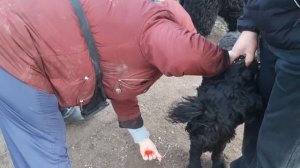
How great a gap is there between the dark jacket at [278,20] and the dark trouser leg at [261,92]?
151 millimetres

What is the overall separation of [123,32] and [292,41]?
0.61 m

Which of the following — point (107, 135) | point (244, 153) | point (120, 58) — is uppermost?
point (120, 58)

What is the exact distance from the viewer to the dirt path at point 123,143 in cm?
270

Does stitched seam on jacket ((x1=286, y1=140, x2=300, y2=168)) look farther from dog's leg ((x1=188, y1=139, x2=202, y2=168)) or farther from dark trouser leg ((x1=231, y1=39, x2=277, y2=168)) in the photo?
dog's leg ((x1=188, y1=139, x2=202, y2=168))

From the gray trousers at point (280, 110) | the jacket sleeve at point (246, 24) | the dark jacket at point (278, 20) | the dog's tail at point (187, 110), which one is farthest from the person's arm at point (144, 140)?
the dark jacket at point (278, 20)

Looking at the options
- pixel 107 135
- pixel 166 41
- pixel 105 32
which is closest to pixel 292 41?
pixel 166 41

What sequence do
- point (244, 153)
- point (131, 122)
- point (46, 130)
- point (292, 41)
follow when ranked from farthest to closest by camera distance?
1. point (131, 122)
2. point (244, 153)
3. point (46, 130)
4. point (292, 41)

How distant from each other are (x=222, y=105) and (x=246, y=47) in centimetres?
27

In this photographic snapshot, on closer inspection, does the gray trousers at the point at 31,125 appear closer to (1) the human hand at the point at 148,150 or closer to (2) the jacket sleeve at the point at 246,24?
(1) the human hand at the point at 148,150

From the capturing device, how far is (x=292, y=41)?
1.43 metres

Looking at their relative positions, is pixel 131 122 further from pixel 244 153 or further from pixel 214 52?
pixel 214 52

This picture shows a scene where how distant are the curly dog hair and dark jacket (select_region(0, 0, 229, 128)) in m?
1.69

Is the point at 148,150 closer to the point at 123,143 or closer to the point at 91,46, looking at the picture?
the point at 123,143

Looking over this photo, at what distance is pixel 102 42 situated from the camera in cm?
171
